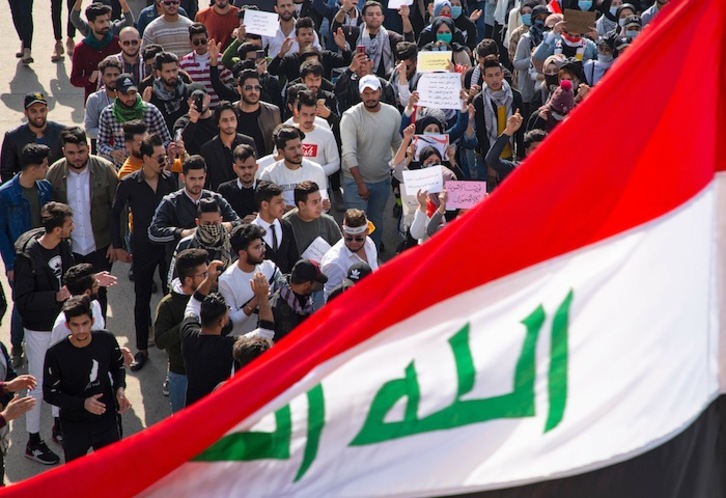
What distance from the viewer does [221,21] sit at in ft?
44.1

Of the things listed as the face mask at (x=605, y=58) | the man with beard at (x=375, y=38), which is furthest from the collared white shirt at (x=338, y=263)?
the face mask at (x=605, y=58)

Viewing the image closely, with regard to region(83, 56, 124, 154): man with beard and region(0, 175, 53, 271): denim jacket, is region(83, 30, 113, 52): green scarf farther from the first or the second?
region(0, 175, 53, 271): denim jacket

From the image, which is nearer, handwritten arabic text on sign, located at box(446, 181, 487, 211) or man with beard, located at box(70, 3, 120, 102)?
handwritten arabic text on sign, located at box(446, 181, 487, 211)

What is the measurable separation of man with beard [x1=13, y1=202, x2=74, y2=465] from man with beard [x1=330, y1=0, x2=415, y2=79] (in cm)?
553

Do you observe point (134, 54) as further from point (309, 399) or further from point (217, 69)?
point (309, 399)

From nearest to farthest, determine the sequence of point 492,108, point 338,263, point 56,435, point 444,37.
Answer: point 56,435, point 338,263, point 492,108, point 444,37

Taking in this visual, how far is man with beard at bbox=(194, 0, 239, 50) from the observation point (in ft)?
44.0

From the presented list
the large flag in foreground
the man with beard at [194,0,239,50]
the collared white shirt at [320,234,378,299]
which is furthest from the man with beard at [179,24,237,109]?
the large flag in foreground

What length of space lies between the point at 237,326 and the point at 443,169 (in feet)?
8.09

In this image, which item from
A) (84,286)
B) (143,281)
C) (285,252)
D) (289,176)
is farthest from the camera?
(289,176)

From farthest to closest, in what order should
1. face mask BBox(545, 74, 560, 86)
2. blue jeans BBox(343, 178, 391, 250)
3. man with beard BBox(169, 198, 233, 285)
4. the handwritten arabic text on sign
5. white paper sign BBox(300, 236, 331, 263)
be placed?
1. face mask BBox(545, 74, 560, 86)
2. blue jeans BBox(343, 178, 391, 250)
3. the handwritten arabic text on sign
4. white paper sign BBox(300, 236, 331, 263)
5. man with beard BBox(169, 198, 233, 285)

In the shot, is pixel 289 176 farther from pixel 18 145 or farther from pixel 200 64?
pixel 200 64

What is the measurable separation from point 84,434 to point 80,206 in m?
2.68

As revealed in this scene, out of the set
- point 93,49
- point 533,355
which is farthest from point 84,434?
point 93,49
